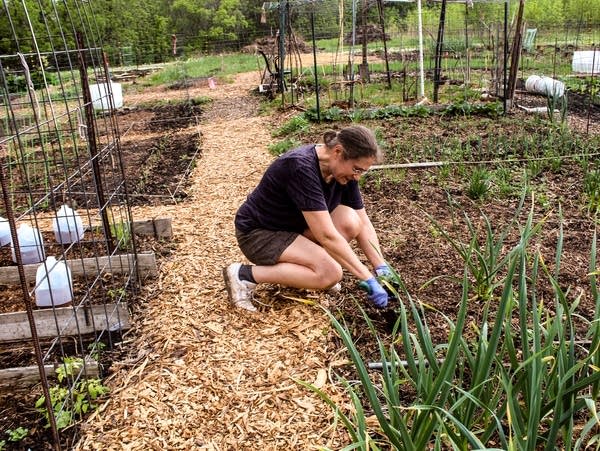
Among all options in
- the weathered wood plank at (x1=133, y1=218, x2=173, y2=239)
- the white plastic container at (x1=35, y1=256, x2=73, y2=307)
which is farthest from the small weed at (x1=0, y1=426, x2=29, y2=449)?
the weathered wood plank at (x1=133, y1=218, x2=173, y2=239)

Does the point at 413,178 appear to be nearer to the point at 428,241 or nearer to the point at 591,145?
the point at 428,241

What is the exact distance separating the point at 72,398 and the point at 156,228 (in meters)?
1.98

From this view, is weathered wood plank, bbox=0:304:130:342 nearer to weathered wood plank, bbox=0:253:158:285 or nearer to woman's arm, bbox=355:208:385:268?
weathered wood plank, bbox=0:253:158:285

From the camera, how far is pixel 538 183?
4.65 metres

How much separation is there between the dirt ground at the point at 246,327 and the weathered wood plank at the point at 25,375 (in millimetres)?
112

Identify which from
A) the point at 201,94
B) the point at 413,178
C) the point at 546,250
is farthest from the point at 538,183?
the point at 201,94

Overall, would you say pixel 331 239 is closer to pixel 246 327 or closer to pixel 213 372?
pixel 246 327

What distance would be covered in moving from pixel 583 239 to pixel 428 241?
3.32ft

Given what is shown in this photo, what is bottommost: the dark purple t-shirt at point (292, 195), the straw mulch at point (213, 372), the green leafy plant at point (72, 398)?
the straw mulch at point (213, 372)

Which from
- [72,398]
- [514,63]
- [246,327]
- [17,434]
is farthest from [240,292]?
[514,63]

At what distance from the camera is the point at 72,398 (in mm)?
2098

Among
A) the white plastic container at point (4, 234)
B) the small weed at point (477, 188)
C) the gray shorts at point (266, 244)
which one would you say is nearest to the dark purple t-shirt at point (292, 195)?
the gray shorts at point (266, 244)

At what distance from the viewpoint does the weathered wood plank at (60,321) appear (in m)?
2.72

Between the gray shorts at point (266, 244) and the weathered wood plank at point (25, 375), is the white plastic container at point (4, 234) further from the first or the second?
the gray shorts at point (266, 244)
